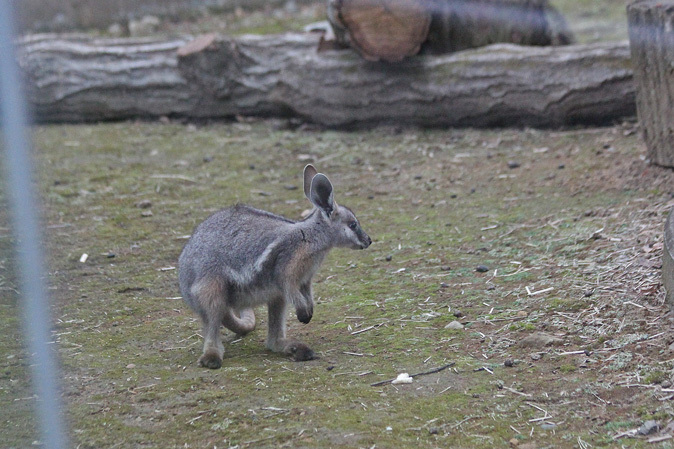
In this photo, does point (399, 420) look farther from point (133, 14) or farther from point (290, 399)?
point (133, 14)

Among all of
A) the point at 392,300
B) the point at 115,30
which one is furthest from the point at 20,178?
the point at 115,30

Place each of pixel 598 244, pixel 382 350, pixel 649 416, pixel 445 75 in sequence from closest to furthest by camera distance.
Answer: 1. pixel 649 416
2. pixel 382 350
3. pixel 598 244
4. pixel 445 75

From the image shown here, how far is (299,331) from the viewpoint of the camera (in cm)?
459

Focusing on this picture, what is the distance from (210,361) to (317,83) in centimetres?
480

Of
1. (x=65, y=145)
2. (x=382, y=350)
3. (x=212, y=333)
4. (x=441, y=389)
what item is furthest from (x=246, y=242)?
(x=65, y=145)

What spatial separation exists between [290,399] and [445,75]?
16.5 feet

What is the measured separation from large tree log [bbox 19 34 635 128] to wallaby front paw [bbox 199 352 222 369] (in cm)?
462

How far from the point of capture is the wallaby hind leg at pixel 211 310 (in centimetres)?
410

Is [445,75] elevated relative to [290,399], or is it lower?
elevated

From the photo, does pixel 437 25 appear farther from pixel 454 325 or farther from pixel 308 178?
pixel 454 325

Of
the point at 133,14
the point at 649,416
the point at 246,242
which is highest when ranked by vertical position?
the point at 133,14

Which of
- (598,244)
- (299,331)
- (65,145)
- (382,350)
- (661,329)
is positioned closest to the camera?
(661,329)

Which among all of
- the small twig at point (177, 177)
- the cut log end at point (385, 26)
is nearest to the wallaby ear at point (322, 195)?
the small twig at point (177, 177)

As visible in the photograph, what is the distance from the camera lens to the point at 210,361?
4.05 m
